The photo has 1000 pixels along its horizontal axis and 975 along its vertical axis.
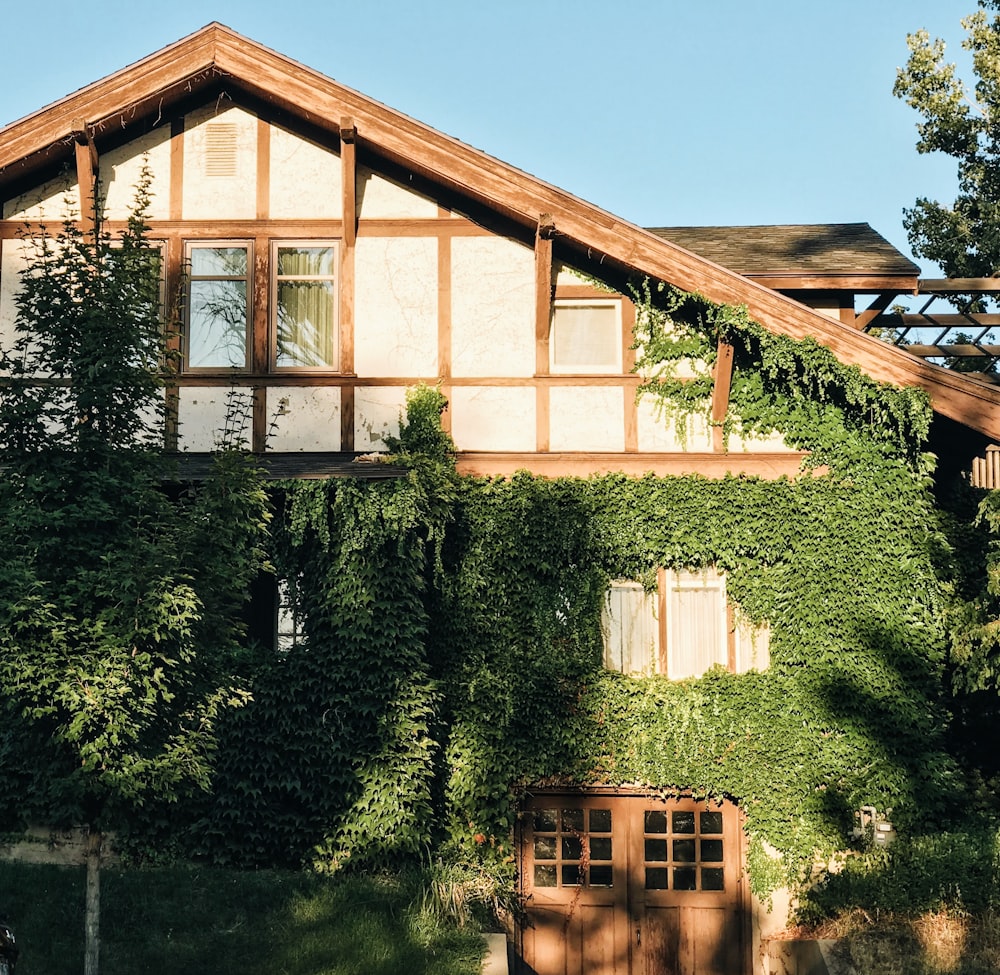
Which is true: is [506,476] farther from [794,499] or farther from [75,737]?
[75,737]

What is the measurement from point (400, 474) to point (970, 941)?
783 centimetres

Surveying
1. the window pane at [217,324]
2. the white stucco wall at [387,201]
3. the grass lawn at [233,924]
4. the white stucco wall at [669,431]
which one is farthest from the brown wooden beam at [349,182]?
the grass lawn at [233,924]

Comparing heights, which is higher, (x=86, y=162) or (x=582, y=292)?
(x=86, y=162)

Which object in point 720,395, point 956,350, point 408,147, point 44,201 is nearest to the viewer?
point 408,147

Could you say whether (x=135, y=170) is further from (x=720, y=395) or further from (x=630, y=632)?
(x=630, y=632)

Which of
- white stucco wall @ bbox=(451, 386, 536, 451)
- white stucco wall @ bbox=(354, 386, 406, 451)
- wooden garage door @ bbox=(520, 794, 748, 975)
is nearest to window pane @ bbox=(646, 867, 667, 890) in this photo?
wooden garage door @ bbox=(520, 794, 748, 975)

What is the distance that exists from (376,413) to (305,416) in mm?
859

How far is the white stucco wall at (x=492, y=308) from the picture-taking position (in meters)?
17.3

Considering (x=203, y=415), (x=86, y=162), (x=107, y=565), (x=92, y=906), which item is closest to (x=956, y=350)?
(x=203, y=415)

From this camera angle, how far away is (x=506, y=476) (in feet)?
56.1

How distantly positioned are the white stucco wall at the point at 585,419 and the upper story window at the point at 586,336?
1.18 ft

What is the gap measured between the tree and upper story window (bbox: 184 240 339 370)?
4.25 m

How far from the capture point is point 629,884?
16719mm

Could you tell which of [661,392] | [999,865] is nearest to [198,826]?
[661,392]
